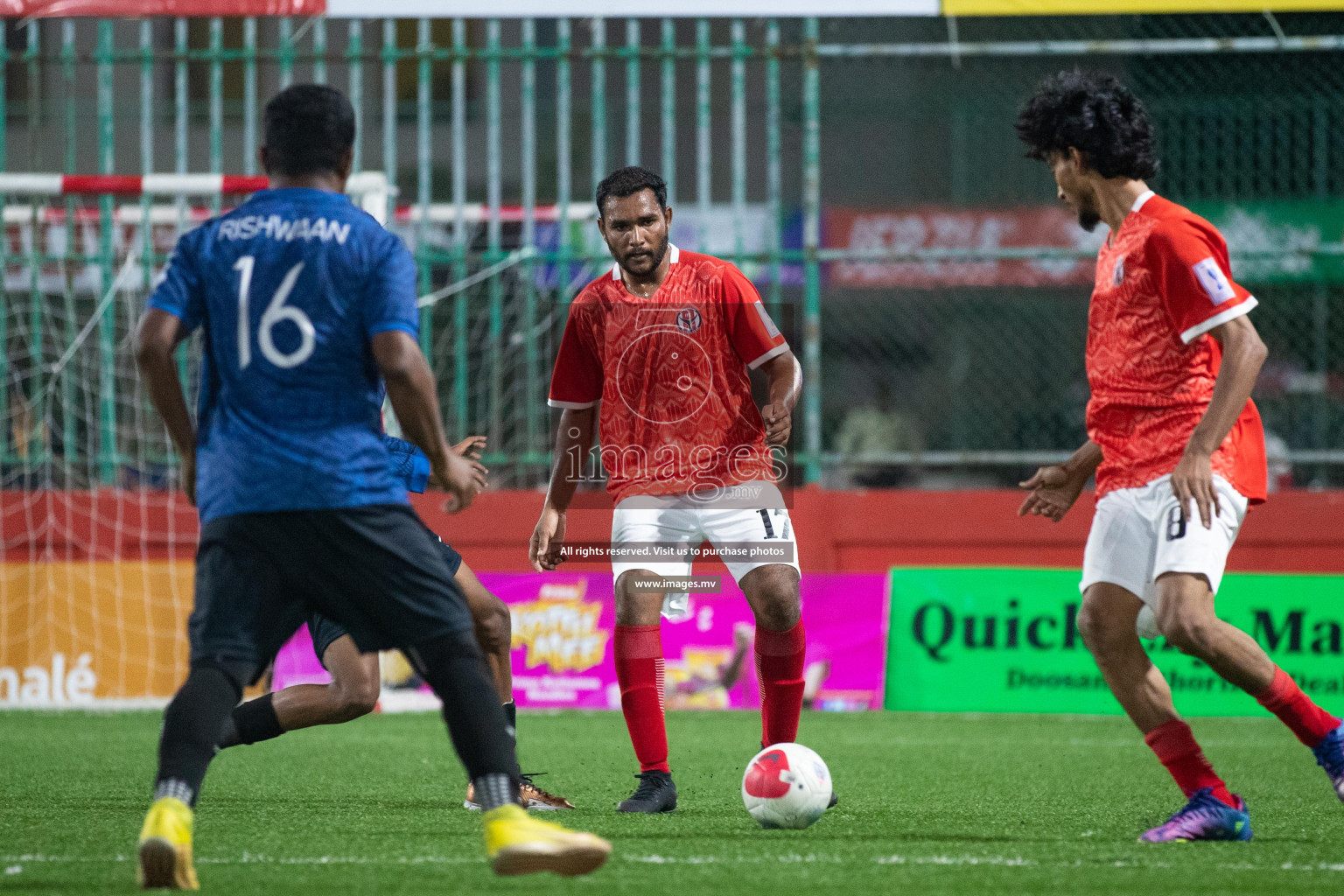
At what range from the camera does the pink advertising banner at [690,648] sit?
415 inches

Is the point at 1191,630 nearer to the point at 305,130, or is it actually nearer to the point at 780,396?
the point at 780,396

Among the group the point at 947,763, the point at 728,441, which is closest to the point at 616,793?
the point at 728,441

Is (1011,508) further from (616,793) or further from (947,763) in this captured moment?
(616,793)

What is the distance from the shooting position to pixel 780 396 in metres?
5.23

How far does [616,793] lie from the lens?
18.9 ft

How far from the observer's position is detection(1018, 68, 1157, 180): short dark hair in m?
4.47

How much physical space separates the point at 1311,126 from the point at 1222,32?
1183 mm

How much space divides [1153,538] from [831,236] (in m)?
13.1

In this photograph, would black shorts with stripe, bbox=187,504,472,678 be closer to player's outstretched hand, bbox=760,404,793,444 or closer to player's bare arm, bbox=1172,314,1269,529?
player's outstretched hand, bbox=760,404,793,444

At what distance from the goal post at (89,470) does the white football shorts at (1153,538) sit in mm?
7159

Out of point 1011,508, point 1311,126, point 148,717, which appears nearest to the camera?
point 148,717

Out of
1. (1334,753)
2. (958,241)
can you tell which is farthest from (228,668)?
(958,241)

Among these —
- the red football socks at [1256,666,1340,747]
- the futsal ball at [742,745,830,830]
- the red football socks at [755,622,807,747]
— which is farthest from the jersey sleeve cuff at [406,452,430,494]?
the red football socks at [1256,666,1340,747]

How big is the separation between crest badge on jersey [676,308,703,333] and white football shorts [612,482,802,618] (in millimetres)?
579
